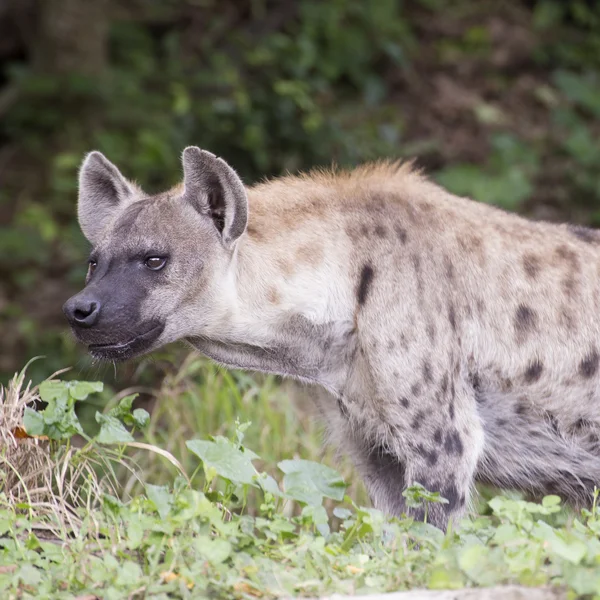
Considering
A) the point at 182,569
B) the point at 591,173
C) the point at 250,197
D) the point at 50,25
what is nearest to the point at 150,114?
the point at 50,25

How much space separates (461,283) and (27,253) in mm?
5292

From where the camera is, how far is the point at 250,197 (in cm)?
471

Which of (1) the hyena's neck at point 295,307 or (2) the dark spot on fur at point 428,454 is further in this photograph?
(1) the hyena's neck at point 295,307

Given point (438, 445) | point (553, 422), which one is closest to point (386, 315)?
point (438, 445)

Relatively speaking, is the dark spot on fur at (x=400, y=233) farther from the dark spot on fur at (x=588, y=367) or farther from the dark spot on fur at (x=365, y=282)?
the dark spot on fur at (x=588, y=367)

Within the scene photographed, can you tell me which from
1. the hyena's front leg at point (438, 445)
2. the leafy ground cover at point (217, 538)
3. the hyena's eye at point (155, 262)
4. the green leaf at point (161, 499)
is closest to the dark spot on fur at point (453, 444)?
the hyena's front leg at point (438, 445)

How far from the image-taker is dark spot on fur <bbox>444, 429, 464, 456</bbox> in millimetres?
4242

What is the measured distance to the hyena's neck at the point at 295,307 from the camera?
447 centimetres

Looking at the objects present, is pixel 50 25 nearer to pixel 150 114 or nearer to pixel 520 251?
pixel 150 114

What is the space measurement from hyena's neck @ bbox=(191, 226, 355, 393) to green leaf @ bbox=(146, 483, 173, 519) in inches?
36.2

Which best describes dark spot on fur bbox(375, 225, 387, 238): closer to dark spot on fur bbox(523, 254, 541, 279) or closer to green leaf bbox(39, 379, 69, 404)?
dark spot on fur bbox(523, 254, 541, 279)

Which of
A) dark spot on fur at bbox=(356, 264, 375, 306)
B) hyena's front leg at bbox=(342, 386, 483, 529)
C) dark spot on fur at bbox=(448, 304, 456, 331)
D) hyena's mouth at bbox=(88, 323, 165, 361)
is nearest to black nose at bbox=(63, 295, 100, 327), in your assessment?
hyena's mouth at bbox=(88, 323, 165, 361)

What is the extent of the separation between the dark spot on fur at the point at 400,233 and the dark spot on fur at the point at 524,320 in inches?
21.4

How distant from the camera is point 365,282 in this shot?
447 cm
